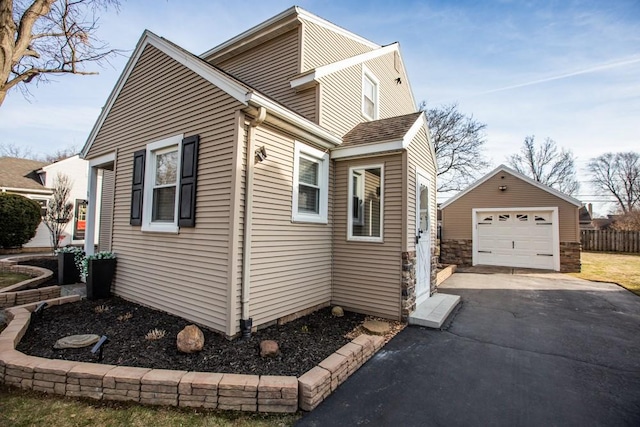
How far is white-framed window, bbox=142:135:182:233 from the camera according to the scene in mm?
5258

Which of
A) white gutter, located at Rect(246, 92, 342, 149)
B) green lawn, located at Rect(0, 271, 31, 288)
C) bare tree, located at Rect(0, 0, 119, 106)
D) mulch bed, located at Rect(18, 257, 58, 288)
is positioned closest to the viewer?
white gutter, located at Rect(246, 92, 342, 149)

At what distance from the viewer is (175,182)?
5258mm

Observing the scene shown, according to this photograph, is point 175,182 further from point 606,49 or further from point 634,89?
point 634,89

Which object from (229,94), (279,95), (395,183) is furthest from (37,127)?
(395,183)

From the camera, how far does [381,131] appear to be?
6.07 metres

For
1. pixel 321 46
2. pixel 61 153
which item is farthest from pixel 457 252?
pixel 61 153

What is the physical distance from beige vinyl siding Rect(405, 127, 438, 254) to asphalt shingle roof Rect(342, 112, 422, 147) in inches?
12.9

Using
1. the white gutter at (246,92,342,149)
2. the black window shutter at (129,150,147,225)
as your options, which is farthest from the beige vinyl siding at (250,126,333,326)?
the black window shutter at (129,150,147,225)

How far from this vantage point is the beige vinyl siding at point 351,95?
6422mm

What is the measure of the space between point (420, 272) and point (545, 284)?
564cm

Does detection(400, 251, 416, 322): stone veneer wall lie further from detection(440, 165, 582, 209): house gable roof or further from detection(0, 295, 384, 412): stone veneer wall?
detection(440, 165, 582, 209): house gable roof

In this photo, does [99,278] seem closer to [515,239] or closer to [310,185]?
[310,185]

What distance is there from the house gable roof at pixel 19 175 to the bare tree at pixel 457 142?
23.1 metres

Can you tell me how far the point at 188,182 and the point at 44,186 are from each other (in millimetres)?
16438
